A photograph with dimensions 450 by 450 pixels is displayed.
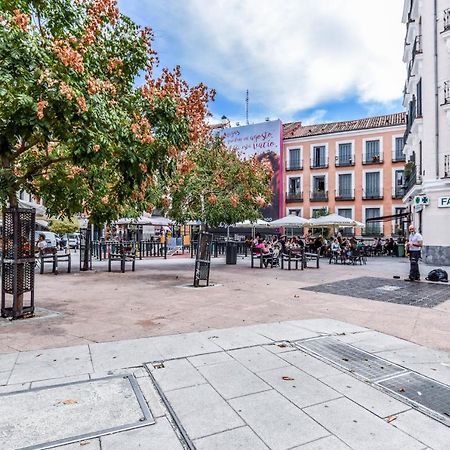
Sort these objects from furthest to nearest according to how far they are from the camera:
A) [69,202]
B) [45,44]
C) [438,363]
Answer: [69,202] < [45,44] < [438,363]

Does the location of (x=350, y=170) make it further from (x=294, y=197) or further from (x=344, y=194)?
(x=294, y=197)

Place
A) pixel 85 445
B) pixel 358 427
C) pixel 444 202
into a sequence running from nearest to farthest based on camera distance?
pixel 85 445, pixel 358 427, pixel 444 202

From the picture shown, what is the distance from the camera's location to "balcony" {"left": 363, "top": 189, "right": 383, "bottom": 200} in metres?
Result: 35.8

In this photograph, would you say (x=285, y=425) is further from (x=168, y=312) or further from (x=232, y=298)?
(x=232, y=298)

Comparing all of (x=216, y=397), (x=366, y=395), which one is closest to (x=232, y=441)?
(x=216, y=397)

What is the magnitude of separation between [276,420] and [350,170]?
3678 cm

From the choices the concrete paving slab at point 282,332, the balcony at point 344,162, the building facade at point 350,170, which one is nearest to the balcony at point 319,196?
the building facade at point 350,170

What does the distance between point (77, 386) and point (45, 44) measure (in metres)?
4.40

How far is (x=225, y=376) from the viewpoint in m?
3.79

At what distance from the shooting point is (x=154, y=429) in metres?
2.79

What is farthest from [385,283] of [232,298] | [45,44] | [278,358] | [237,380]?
[45,44]

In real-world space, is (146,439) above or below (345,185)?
below

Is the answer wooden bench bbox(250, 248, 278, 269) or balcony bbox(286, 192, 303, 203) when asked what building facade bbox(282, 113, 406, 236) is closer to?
balcony bbox(286, 192, 303, 203)

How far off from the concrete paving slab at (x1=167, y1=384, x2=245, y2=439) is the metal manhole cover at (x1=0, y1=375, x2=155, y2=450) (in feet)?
0.88
